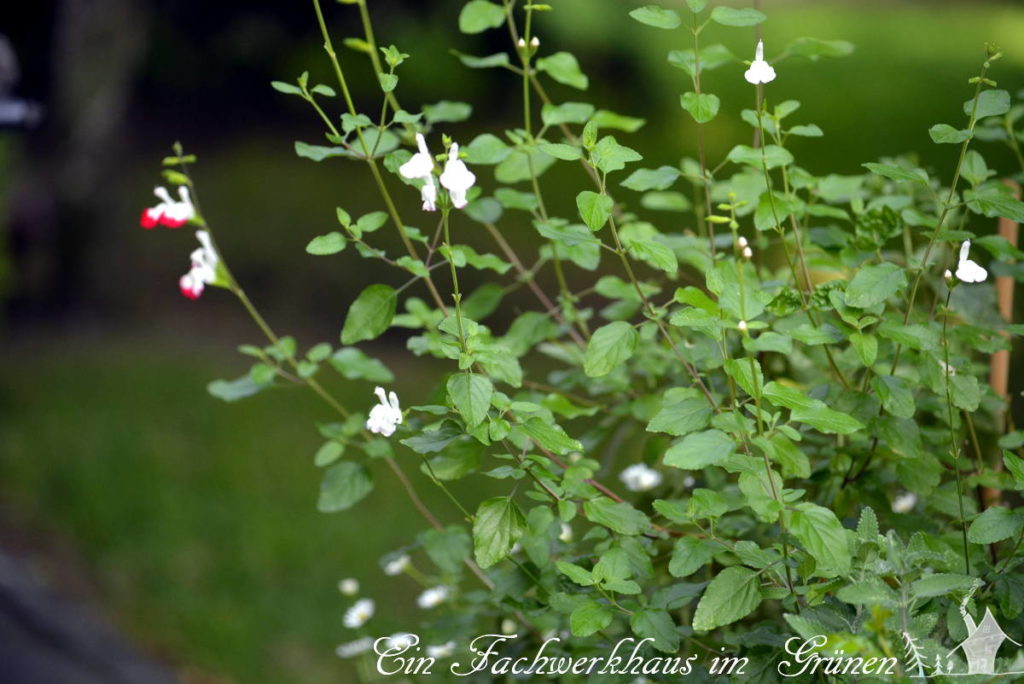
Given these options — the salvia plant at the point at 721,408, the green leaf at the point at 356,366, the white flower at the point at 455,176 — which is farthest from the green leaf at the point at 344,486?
the white flower at the point at 455,176

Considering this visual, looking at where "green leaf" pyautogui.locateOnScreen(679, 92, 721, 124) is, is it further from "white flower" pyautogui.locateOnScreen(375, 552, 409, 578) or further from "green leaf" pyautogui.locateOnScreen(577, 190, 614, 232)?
"white flower" pyautogui.locateOnScreen(375, 552, 409, 578)

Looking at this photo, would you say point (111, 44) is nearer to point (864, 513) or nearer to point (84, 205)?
→ point (84, 205)

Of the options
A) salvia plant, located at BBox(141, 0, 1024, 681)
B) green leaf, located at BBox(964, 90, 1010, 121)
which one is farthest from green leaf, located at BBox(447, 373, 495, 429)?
green leaf, located at BBox(964, 90, 1010, 121)

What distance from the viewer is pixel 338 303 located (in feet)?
17.3

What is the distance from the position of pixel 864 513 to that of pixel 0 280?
4.60 metres

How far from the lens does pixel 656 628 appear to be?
39.0 inches

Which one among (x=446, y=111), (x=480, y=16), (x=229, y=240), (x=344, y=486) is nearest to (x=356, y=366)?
(x=344, y=486)

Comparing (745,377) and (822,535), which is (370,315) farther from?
(822,535)

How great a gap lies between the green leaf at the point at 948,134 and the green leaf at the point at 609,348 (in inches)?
14.0

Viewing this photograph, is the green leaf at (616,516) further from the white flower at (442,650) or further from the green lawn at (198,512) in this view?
the green lawn at (198,512)

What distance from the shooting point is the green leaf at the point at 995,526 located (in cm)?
95

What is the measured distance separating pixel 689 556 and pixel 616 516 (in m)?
0.08

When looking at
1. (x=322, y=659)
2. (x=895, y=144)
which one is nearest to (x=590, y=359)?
(x=322, y=659)

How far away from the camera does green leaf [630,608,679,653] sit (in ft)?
3.21
